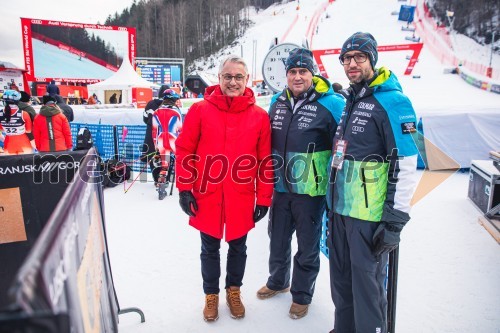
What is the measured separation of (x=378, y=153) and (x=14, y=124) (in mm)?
5724

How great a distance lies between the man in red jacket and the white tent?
16.8 metres

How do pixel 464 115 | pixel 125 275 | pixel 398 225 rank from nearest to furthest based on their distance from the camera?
1. pixel 398 225
2. pixel 125 275
3. pixel 464 115

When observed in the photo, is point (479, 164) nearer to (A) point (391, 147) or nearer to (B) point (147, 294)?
(A) point (391, 147)

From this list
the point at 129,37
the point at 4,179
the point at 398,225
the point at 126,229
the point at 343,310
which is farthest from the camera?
the point at 129,37

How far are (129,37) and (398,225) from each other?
28.5m

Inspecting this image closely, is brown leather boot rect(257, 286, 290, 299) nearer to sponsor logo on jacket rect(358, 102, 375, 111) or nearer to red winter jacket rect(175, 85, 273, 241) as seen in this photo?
red winter jacket rect(175, 85, 273, 241)

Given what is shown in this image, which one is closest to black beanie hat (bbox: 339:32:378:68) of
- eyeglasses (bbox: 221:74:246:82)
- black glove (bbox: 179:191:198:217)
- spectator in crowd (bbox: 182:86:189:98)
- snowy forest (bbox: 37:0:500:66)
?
eyeglasses (bbox: 221:74:246:82)

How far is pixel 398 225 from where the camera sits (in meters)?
1.83

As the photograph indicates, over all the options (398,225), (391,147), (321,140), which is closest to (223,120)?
(321,140)

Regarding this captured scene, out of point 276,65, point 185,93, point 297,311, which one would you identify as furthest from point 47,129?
point 185,93

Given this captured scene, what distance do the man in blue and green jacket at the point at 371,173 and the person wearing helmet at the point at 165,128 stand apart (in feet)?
13.0

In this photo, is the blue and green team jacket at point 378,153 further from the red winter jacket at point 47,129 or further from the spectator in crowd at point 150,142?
the red winter jacket at point 47,129

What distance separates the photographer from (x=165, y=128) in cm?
558

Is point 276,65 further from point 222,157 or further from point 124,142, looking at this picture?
point 124,142
